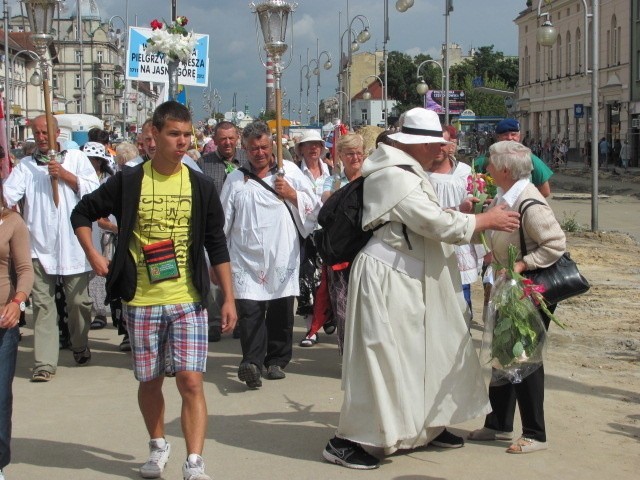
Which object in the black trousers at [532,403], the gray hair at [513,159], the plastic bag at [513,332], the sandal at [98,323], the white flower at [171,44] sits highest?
the white flower at [171,44]

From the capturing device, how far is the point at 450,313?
584 cm

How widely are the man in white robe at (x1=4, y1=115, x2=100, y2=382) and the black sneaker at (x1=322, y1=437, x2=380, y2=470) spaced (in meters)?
3.30

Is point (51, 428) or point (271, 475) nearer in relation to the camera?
point (271, 475)

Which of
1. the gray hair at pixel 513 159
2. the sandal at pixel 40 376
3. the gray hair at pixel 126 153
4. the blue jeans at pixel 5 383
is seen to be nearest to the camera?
the blue jeans at pixel 5 383

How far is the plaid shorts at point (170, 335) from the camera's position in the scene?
5352mm

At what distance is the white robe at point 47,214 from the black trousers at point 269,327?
1603 millimetres

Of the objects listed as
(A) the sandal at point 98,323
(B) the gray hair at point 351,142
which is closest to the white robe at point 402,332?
(B) the gray hair at point 351,142

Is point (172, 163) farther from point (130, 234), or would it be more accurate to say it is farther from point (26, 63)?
point (26, 63)

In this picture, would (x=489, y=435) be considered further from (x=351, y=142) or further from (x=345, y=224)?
(x=351, y=142)

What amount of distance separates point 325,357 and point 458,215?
12.6 feet

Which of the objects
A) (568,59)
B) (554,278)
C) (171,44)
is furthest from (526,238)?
(568,59)

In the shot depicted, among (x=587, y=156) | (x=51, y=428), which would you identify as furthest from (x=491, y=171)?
(x=587, y=156)

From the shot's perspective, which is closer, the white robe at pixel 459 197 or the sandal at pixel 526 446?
the sandal at pixel 526 446

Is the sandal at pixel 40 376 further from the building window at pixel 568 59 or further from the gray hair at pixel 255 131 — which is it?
the building window at pixel 568 59
